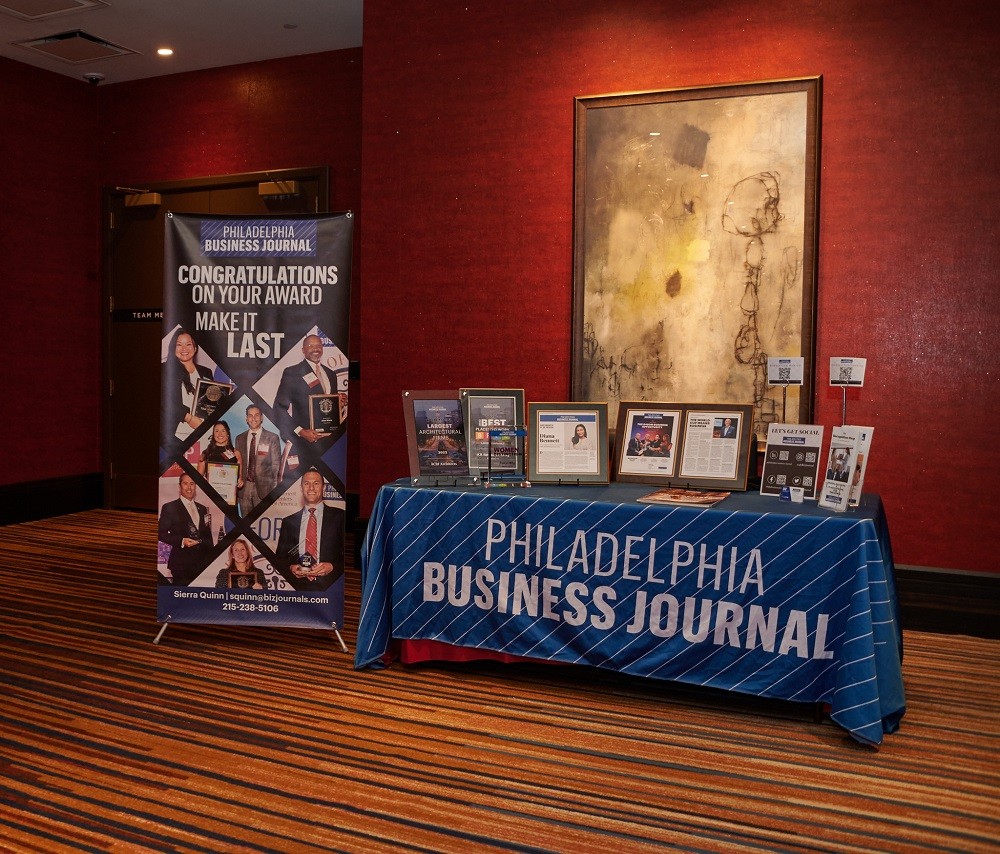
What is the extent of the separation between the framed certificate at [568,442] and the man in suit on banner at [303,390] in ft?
2.91

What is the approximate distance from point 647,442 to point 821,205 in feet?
5.72

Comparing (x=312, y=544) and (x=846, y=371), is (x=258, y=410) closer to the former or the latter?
(x=312, y=544)

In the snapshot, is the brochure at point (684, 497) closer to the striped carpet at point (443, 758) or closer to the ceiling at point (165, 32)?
the striped carpet at point (443, 758)

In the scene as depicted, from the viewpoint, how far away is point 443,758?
2811mm

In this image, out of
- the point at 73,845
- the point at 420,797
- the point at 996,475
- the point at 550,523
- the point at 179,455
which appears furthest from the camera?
the point at 996,475

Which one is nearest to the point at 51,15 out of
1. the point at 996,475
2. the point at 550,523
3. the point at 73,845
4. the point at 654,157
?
the point at 654,157

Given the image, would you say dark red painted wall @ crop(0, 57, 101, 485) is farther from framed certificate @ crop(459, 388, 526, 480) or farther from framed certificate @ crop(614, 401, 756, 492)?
framed certificate @ crop(614, 401, 756, 492)

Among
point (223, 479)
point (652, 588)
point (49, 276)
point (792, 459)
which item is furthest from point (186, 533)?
point (49, 276)

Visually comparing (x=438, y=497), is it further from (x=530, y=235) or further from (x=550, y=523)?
(x=530, y=235)

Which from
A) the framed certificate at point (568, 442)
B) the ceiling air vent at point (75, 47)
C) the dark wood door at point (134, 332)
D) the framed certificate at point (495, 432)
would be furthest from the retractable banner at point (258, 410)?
the dark wood door at point (134, 332)

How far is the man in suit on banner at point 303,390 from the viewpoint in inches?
146

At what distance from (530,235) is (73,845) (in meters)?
3.71

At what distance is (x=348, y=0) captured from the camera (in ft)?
18.4

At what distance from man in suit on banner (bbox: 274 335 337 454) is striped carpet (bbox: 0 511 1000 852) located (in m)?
0.98
